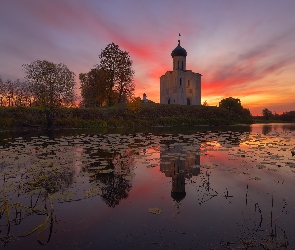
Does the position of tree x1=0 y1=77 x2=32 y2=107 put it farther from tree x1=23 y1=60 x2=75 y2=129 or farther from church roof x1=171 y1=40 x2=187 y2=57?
church roof x1=171 y1=40 x2=187 y2=57

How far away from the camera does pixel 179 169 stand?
880 cm

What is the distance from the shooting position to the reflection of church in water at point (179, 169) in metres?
6.34

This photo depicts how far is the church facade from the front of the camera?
62856 millimetres

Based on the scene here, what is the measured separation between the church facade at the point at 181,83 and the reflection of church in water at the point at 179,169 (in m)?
53.4

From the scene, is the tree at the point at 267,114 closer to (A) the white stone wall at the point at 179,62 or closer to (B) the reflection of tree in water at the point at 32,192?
(A) the white stone wall at the point at 179,62

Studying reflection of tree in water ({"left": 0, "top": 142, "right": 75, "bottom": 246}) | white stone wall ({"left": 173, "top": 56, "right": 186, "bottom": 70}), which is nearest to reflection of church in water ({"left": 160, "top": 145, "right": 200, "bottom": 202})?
reflection of tree in water ({"left": 0, "top": 142, "right": 75, "bottom": 246})

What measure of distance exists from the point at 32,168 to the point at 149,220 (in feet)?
20.0

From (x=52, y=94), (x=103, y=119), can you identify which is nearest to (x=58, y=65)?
(x=52, y=94)

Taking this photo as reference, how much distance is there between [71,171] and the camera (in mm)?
8328

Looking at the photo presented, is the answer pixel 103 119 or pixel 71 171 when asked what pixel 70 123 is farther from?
pixel 71 171

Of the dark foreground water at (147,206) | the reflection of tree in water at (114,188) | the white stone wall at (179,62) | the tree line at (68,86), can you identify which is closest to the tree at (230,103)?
the white stone wall at (179,62)

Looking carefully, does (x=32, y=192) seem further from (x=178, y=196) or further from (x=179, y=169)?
(x=179, y=169)

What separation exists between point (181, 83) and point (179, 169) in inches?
2249

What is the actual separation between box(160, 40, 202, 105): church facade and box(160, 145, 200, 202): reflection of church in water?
175ft
